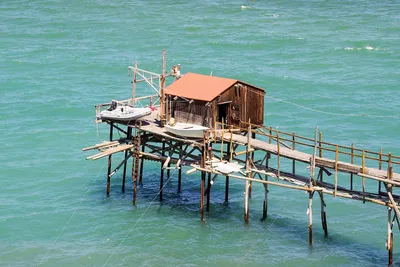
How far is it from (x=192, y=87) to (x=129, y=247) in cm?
1032

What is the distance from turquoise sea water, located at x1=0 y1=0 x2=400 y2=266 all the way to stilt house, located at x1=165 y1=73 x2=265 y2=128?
6363 millimetres

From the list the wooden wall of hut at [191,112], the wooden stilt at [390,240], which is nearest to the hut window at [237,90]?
the wooden wall of hut at [191,112]

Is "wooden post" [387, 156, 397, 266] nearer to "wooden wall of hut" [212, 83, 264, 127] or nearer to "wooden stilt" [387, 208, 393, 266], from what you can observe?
"wooden stilt" [387, 208, 393, 266]

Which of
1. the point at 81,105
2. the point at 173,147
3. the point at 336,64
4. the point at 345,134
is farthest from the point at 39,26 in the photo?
the point at 173,147

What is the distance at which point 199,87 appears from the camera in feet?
165

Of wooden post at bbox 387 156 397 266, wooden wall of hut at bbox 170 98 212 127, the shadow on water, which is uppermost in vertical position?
wooden wall of hut at bbox 170 98 212 127

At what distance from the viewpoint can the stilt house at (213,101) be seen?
1940 inches

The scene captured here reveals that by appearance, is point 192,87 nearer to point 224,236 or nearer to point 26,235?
point 224,236

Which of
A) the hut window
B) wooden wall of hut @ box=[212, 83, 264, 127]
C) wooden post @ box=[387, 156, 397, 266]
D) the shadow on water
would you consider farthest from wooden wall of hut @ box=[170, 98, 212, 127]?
wooden post @ box=[387, 156, 397, 266]

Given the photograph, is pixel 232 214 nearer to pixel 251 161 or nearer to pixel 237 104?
pixel 251 161

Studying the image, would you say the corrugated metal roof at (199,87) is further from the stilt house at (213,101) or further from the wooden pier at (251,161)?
the wooden pier at (251,161)

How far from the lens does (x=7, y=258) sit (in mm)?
47344

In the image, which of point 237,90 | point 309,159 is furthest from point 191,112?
point 309,159

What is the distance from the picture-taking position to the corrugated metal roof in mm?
49344
